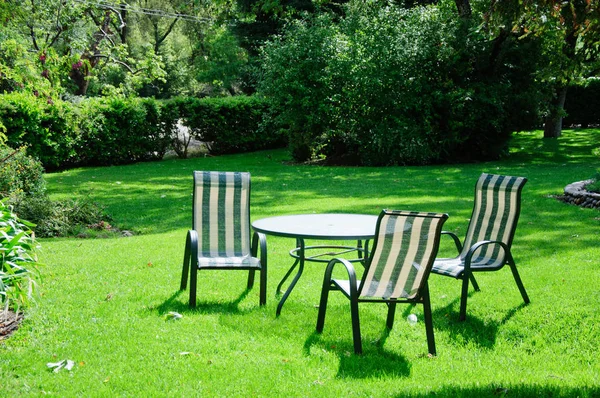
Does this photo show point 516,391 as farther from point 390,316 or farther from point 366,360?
point 390,316

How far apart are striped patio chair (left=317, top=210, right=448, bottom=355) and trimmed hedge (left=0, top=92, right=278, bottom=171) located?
484 inches

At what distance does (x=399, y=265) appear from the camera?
478 centimetres

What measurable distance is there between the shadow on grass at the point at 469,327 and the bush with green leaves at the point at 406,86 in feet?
45.9

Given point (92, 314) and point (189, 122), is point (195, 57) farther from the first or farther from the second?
point (92, 314)

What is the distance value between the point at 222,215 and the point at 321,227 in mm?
1155

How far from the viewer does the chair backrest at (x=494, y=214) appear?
5988 millimetres

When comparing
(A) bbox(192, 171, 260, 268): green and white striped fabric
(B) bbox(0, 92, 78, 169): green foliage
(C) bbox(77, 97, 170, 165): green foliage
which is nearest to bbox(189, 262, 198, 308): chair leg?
(A) bbox(192, 171, 260, 268): green and white striped fabric

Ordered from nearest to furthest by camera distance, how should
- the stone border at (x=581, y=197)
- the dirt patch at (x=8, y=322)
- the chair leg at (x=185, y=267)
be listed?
the dirt patch at (x=8, y=322) < the chair leg at (x=185, y=267) < the stone border at (x=581, y=197)

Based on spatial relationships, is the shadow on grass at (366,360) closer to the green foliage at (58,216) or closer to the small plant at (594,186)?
the green foliage at (58,216)

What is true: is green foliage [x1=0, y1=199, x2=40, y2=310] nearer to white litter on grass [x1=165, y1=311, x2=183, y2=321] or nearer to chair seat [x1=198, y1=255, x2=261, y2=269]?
white litter on grass [x1=165, y1=311, x2=183, y2=321]

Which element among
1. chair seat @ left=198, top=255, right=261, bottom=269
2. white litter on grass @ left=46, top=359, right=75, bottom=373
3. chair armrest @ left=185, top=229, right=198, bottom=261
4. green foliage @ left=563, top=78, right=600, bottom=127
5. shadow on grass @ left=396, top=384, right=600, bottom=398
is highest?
green foliage @ left=563, top=78, right=600, bottom=127

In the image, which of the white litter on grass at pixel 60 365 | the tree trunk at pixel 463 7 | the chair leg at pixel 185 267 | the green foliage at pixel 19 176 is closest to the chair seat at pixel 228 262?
the chair leg at pixel 185 267

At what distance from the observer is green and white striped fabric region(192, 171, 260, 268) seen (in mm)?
6477

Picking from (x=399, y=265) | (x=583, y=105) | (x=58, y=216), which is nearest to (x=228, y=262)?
(x=399, y=265)
